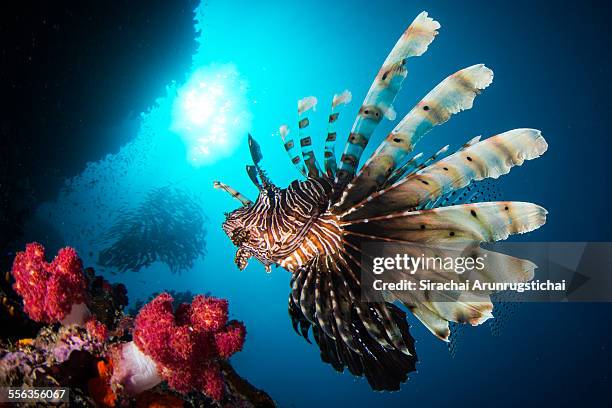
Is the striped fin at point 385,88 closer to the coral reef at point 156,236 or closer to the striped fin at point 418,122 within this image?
the striped fin at point 418,122

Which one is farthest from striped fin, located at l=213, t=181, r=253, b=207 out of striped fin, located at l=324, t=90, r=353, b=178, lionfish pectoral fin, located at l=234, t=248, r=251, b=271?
striped fin, located at l=324, t=90, r=353, b=178

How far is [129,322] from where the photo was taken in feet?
11.8

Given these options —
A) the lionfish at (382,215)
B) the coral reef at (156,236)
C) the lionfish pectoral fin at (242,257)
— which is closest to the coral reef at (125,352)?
the lionfish pectoral fin at (242,257)

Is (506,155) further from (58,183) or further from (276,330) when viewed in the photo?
(276,330)

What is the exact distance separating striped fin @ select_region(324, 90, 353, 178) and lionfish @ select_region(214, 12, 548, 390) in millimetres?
10

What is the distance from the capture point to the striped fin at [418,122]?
233 centimetres

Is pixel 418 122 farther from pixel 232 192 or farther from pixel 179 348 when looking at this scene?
pixel 179 348

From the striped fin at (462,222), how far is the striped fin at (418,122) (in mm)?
296

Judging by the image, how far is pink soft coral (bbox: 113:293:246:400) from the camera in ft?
8.48

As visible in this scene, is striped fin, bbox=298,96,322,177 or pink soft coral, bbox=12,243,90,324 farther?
striped fin, bbox=298,96,322,177

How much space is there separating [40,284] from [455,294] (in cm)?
337

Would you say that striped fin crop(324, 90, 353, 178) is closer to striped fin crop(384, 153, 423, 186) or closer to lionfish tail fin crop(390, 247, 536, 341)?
striped fin crop(384, 153, 423, 186)

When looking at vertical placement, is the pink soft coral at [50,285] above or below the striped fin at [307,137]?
below

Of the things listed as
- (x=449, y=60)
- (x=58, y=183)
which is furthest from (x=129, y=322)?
(x=449, y=60)
